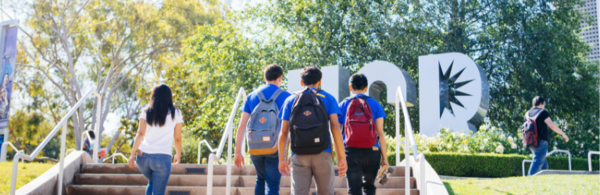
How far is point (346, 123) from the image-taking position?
392 cm

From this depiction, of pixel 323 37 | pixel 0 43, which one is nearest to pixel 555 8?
pixel 323 37

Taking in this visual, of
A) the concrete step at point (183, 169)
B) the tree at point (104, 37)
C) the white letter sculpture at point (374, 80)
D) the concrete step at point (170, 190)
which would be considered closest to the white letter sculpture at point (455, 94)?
the white letter sculpture at point (374, 80)

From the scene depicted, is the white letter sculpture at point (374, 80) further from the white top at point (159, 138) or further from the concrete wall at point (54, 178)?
the white top at point (159, 138)

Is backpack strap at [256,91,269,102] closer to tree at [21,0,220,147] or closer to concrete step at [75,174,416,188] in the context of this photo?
concrete step at [75,174,416,188]

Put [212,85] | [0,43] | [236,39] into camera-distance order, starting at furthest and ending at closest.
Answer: [212,85]
[236,39]
[0,43]

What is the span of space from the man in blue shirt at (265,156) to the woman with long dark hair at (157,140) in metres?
0.60

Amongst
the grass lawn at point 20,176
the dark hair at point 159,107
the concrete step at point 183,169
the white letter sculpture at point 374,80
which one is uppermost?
the white letter sculpture at point 374,80

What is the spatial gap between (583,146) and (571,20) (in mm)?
4889

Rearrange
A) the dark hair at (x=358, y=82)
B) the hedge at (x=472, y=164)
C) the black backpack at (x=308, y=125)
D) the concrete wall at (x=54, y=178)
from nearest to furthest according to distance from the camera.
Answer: the black backpack at (x=308, y=125) → the dark hair at (x=358, y=82) → the concrete wall at (x=54, y=178) → the hedge at (x=472, y=164)

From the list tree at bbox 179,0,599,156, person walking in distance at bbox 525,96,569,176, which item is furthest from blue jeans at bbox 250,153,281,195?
tree at bbox 179,0,599,156

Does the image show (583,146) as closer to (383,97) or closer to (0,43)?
(383,97)

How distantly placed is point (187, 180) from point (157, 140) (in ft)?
7.41

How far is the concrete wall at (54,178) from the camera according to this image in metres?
5.10

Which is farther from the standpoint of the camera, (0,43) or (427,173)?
(0,43)
